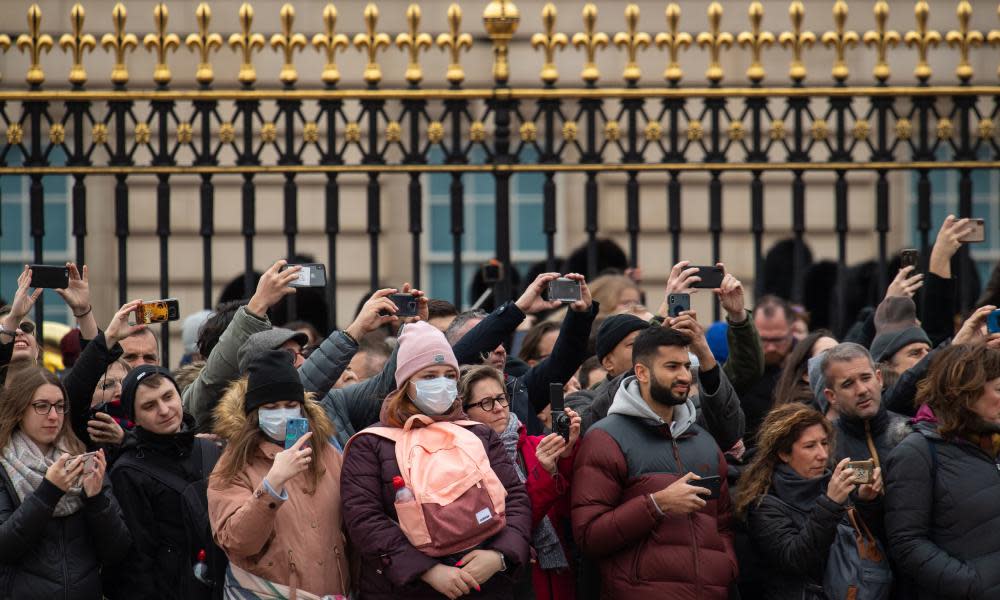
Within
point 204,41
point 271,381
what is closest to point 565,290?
point 271,381

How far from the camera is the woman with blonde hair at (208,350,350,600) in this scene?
648cm

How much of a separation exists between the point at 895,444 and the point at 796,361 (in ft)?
3.23

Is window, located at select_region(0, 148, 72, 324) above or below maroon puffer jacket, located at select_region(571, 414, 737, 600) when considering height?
above

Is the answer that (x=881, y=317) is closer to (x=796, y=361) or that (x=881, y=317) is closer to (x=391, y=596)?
(x=796, y=361)

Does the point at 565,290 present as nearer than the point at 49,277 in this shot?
Yes

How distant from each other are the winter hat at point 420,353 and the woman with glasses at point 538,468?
0.21 metres

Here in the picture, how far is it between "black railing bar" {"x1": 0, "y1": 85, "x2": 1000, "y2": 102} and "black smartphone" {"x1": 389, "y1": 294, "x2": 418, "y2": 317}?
2.17 m

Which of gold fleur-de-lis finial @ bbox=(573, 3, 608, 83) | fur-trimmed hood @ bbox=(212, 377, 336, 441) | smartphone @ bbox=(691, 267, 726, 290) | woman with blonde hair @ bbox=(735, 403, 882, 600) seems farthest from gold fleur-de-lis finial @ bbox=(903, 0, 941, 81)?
fur-trimmed hood @ bbox=(212, 377, 336, 441)

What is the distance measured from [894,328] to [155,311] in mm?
3448

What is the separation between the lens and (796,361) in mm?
8289

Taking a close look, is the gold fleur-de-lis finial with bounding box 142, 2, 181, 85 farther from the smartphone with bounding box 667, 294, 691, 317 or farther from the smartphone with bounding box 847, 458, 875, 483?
Result: the smartphone with bounding box 847, 458, 875, 483

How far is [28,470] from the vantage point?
22.2ft

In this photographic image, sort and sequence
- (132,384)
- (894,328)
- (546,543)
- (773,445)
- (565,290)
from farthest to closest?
(894,328) → (565,290) → (773,445) → (132,384) → (546,543)

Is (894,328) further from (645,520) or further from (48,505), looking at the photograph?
(48,505)
